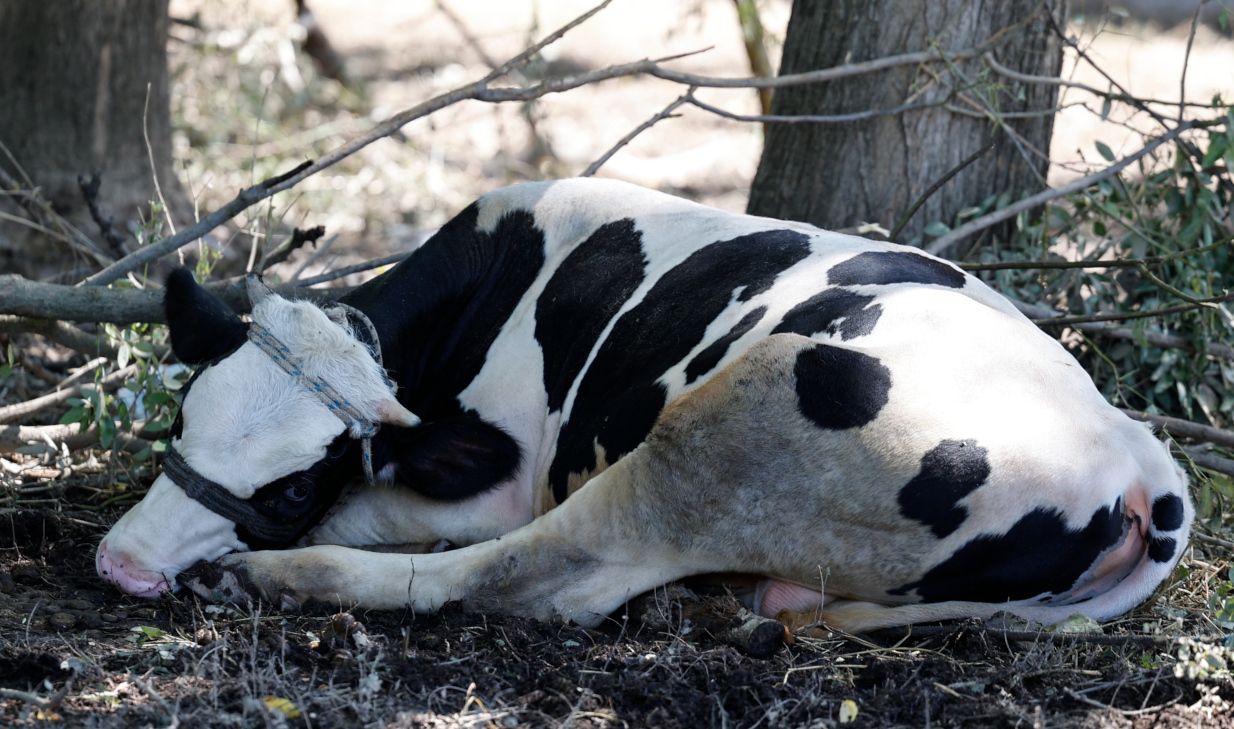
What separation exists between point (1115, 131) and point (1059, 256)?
228 inches

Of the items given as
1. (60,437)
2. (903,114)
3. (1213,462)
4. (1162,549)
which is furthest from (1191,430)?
(60,437)

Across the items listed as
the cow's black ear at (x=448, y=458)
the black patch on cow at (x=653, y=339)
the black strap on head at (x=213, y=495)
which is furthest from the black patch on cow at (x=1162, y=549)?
the black strap on head at (x=213, y=495)

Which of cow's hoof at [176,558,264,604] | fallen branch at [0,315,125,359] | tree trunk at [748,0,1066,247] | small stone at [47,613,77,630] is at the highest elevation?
tree trunk at [748,0,1066,247]

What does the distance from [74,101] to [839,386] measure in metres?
5.02

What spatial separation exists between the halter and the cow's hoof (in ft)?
0.47

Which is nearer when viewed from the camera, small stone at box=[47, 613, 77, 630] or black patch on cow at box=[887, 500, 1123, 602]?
black patch on cow at box=[887, 500, 1123, 602]

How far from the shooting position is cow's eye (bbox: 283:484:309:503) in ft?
10.2

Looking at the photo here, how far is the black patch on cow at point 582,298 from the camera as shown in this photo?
3.53 metres

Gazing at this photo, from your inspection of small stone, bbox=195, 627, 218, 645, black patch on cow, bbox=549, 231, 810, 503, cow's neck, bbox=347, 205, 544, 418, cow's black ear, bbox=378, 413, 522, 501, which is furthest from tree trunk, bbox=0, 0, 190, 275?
small stone, bbox=195, 627, 218, 645

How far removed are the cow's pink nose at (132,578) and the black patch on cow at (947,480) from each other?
1.96 metres

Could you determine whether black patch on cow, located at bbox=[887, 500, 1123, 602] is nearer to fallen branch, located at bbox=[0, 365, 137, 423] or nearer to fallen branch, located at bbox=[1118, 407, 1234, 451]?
fallen branch, located at bbox=[1118, 407, 1234, 451]

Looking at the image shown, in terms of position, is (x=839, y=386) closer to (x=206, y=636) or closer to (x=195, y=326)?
(x=206, y=636)

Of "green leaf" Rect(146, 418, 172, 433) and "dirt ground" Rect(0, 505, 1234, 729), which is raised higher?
"dirt ground" Rect(0, 505, 1234, 729)

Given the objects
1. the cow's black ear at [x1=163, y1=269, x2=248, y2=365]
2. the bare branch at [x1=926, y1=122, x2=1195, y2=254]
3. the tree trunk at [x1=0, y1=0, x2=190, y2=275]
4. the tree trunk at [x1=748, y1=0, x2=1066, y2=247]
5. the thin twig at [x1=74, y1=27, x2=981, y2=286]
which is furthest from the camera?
the tree trunk at [x1=0, y1=0, x2=190, y2=275]
